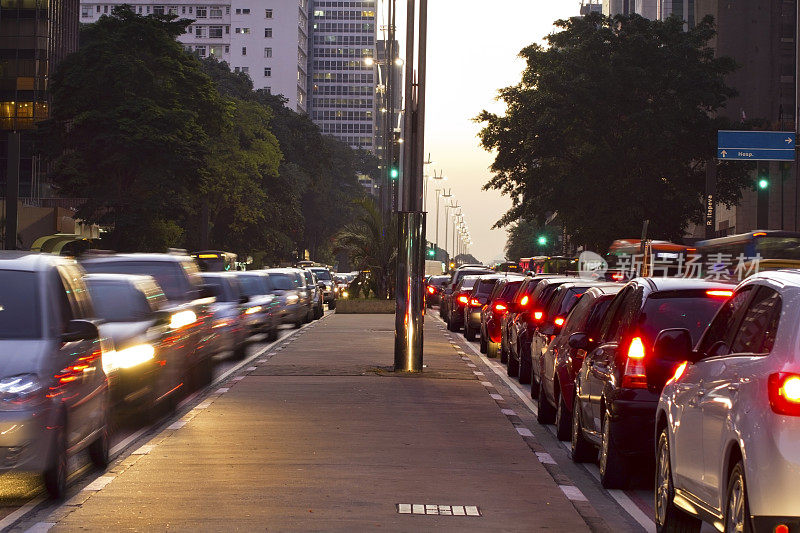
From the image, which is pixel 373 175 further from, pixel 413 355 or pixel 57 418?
pixel 57 418

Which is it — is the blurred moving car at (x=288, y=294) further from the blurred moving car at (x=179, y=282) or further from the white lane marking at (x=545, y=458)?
the white lane marking at (x=545, y=458)

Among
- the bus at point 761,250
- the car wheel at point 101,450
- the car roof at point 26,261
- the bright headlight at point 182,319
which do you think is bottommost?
Result: the car wheel at point 101,450

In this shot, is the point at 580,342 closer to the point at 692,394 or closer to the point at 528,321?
the point at 692,394

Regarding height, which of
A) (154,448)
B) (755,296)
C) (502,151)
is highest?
(502,151)

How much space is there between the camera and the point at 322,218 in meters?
127

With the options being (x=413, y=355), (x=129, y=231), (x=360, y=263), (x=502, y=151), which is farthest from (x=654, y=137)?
(x=413, y=355)

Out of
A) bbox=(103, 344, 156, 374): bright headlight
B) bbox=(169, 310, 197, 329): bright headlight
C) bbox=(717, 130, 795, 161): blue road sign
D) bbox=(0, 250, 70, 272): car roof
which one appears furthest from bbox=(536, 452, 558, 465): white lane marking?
bbox=(717, 130, 795, 161): blue road sign

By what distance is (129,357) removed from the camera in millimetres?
13648

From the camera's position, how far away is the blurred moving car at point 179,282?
57.7 ft

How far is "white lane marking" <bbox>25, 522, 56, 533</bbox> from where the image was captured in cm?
827

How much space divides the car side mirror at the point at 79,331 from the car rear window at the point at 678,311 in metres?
4.03

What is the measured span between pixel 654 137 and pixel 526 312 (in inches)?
1444

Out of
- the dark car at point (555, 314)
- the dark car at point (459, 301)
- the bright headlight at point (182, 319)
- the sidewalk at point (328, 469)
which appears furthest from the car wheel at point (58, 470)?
the dark car at point (459, 301)

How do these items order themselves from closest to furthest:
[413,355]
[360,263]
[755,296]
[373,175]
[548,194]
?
1. [755,296]
2. [413,355]
3. [360,263]
4. [548,194]
5. [373,175]
